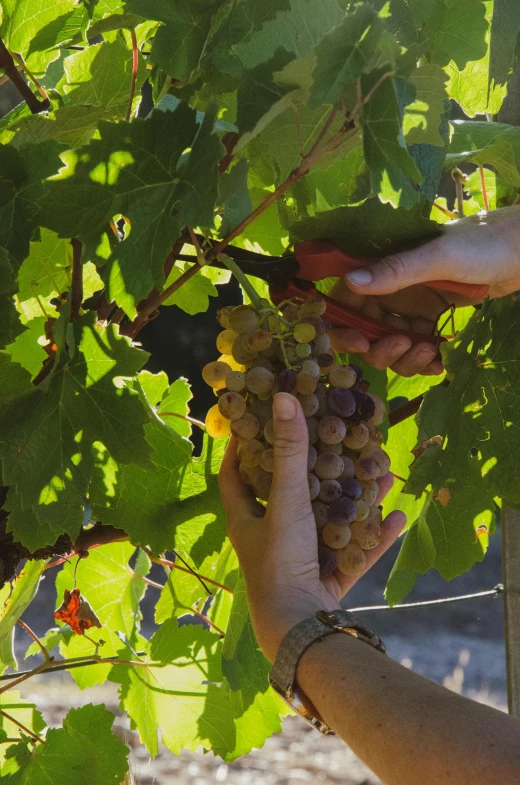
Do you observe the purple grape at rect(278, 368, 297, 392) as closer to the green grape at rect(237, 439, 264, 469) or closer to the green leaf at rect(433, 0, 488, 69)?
the green grape at rect(237, 439, 264, 469)

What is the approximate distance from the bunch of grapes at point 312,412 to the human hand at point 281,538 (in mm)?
19

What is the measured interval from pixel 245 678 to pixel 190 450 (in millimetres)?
266

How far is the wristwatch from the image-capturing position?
0.62 metres

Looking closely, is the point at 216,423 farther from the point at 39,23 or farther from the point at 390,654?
the point at 390,654

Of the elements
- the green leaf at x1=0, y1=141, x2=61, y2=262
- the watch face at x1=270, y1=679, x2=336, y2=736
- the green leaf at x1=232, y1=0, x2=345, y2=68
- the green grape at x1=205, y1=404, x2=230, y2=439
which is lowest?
the watch face at x1=270, y1=679, x2=336, y2=736

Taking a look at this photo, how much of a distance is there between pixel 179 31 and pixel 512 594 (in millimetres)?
887

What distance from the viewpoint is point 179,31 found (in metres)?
0.60

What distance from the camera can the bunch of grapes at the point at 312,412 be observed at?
64cm

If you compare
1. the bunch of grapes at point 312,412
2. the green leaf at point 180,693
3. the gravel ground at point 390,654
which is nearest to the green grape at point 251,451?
the bunch of grapes at point 312,412

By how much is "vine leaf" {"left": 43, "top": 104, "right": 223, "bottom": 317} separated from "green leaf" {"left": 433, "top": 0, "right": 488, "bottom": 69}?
0.28 meters

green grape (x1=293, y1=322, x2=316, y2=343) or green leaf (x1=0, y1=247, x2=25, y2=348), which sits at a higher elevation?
green leaf (x1=0, y1=247, x2=25, y2=348)

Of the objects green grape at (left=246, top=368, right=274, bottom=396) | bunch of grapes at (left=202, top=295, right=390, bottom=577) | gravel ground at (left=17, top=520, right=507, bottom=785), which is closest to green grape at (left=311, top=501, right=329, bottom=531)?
bunch of grapes at (left=202, top=295, right=390, bottom=577)

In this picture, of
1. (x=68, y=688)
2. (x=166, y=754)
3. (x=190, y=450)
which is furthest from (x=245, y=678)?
(x=68, y=688)

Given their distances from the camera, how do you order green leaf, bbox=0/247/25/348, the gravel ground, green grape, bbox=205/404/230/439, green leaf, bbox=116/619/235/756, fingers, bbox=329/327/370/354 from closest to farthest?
green leaf, bbox=0/247/25/348
green grape, bbox=205/404/230/439
fingers, bbox=329/327/370/354
green leaf, bbox=116/619/235/756
the gravel ground
